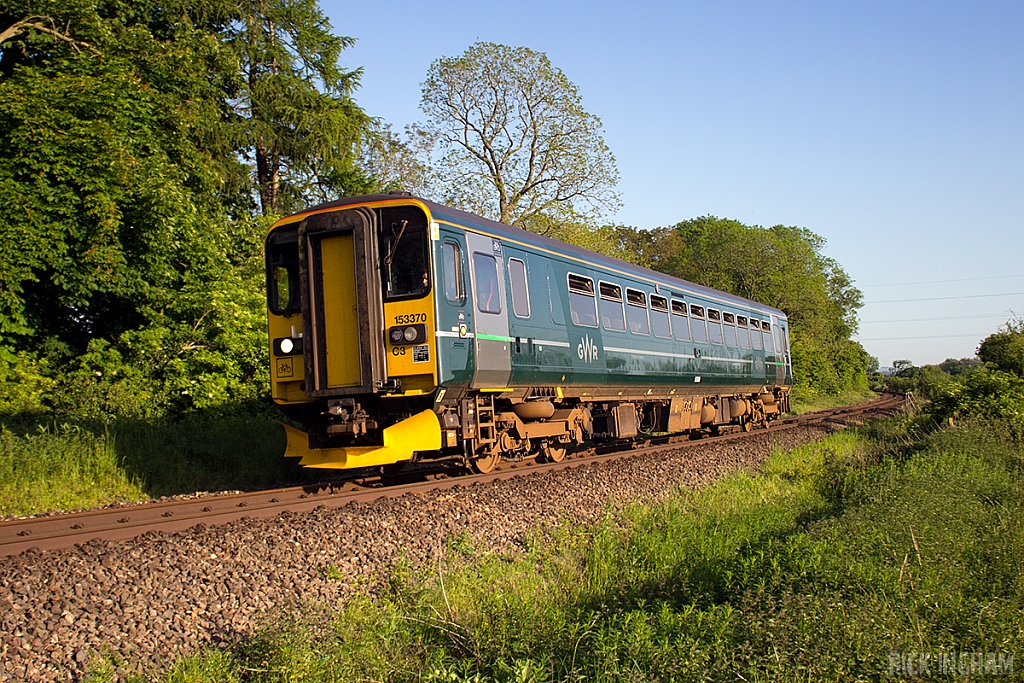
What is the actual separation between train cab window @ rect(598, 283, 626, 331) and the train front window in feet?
14.2

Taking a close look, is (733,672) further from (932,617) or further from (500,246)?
(500,246)

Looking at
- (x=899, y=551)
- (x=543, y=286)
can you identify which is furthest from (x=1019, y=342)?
(x=899, y=551)

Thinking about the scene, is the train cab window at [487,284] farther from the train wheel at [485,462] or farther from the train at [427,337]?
the train wheel at [485,462]

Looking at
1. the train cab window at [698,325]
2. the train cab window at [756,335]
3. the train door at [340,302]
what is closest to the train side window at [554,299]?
the train door at [340,302]

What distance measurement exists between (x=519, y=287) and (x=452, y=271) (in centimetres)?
152

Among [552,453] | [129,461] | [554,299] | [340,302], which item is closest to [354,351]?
[340,302]

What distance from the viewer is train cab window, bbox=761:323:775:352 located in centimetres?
2040

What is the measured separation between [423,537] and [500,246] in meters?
4.35

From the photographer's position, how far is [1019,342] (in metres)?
19.4

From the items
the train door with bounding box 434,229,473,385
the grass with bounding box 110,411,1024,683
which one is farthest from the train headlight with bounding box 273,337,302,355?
the grass with bounding box 110,411,1024,683

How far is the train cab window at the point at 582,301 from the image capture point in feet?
37.3

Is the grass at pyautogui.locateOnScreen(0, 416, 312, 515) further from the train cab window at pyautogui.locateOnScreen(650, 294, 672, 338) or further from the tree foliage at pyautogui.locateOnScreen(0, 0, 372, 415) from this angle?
the train cab window at pyautogui.locateOnScreen(650, 294, 672, 338)

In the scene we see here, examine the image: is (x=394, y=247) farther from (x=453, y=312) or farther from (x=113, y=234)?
(x=113, y=234)

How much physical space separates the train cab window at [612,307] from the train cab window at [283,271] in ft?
15.7
